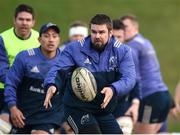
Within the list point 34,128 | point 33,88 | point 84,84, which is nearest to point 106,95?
point 84,84

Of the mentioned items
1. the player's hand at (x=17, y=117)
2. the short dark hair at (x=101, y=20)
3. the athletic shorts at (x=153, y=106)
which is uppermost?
the short dark hair at (x=101, y=20)

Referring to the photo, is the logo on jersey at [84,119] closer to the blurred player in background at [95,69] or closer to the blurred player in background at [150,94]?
the blurred player in background at [95,69]

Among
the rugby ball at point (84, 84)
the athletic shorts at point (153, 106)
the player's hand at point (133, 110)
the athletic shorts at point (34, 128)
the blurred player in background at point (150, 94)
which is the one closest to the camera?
the rugby ball at point (84, 84)

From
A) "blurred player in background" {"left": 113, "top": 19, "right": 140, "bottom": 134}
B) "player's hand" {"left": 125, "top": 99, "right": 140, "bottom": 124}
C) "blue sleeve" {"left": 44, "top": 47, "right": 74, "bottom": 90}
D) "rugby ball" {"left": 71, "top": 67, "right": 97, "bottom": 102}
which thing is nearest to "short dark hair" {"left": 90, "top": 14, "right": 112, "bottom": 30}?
"blue sleeve" {"left": 44, "top": 47, "right": 74, "bottom": 90}

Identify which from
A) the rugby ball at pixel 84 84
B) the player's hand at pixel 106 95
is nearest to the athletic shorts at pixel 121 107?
the rugby ball at pixel 84 84

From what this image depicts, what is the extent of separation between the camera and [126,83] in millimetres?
12648

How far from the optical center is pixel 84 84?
1262cm

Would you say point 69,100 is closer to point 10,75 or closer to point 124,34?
point 10,75

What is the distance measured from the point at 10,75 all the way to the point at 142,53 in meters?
3.51

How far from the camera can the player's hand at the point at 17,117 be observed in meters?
14.1

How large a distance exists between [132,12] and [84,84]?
20889 mm

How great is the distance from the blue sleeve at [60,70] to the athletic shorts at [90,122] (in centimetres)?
42

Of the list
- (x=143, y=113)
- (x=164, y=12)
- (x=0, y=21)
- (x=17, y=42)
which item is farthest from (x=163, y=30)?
(x=17, y=42)

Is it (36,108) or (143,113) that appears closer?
(36,108)
